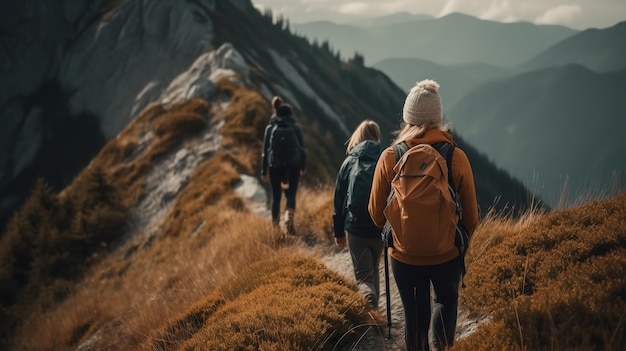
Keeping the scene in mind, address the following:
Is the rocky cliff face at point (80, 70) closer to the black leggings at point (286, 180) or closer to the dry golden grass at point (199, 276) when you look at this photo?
the dry golden grass at point (199, 276)

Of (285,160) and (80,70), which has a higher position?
(80,70)

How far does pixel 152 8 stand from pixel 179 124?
33.8 m

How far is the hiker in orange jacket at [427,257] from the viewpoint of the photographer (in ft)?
12.1

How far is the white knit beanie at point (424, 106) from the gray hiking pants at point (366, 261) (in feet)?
7.23

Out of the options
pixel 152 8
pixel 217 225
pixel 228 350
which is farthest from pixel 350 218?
pixel 152 8

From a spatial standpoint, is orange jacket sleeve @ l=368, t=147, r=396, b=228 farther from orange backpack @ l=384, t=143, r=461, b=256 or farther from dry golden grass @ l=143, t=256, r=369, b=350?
dry golden grass @ l=143, t=256, r=369, b=350

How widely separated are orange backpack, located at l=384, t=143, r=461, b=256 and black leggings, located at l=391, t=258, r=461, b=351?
8.4 inches

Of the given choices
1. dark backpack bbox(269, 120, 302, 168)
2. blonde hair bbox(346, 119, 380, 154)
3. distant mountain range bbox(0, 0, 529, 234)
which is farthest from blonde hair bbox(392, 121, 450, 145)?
distant mountain range bbox(0, 0, 529, 234)

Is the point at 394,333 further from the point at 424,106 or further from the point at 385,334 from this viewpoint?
the point at 424,106

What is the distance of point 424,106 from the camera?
3.83 meters

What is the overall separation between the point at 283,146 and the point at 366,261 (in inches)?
157

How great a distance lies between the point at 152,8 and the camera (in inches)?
2064

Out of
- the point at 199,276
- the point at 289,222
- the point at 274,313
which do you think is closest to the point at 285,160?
the point at 289,222

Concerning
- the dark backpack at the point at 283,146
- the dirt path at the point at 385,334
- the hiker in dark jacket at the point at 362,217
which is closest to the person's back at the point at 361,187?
the hiker in dark jacket at the point at 362,217
